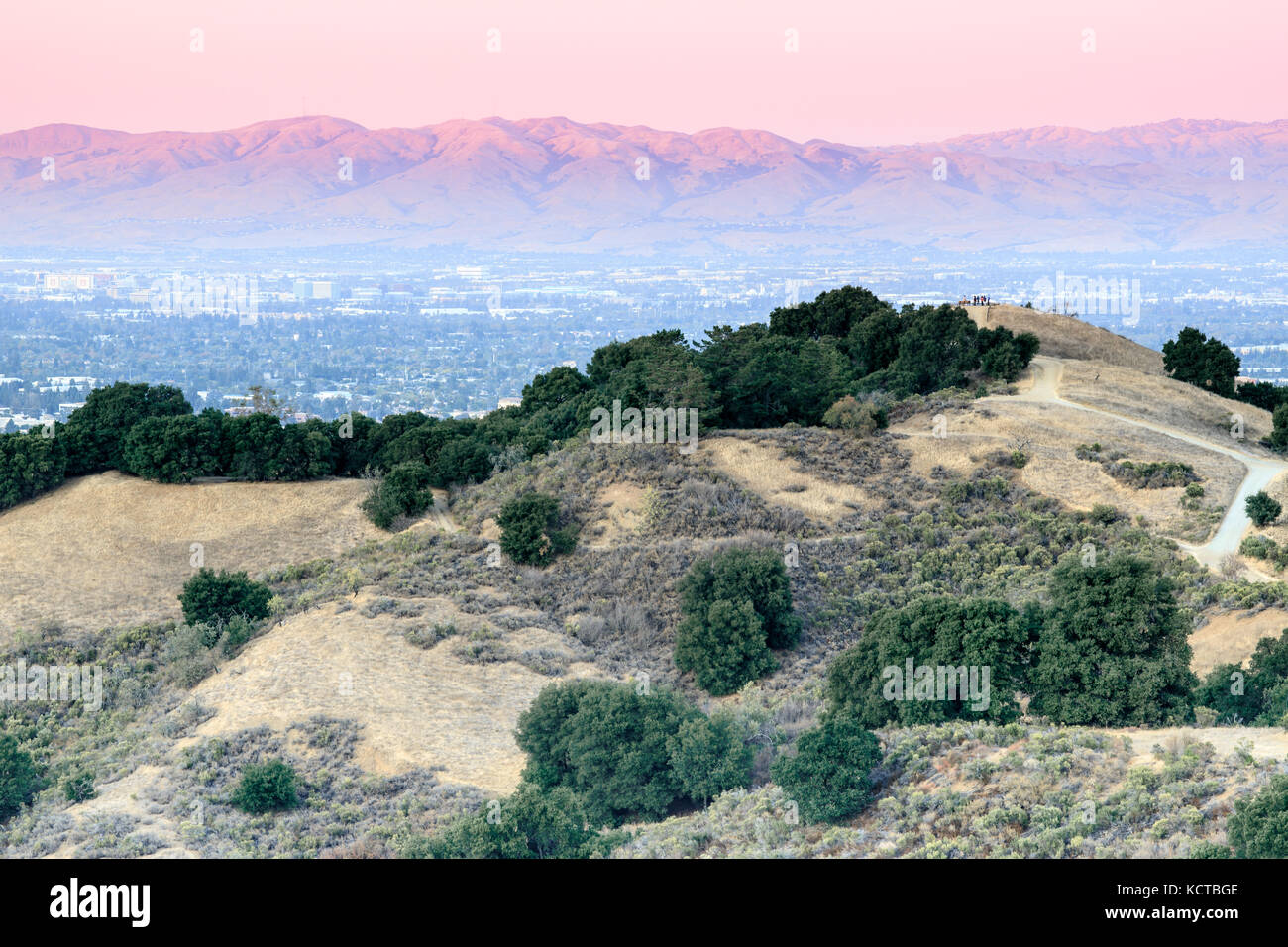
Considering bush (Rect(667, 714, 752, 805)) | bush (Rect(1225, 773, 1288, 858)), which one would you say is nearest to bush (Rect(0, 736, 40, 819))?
bush (Rect(667, 714, 752, 805))

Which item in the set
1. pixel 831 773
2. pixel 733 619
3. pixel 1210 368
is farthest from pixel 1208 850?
pixel 1210 368

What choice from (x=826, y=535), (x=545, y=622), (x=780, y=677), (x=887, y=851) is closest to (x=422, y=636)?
(x=545, y=622)

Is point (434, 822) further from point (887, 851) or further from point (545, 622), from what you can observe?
point (545, 622)

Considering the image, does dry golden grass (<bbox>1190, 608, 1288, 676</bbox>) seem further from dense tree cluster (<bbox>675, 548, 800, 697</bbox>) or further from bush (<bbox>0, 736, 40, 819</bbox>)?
bush (<bbox>0, 736, 40, 819</bbox>)

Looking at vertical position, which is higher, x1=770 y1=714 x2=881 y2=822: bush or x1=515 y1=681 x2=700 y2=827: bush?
x1=770 y1=714 x2=881 y2=822: bush

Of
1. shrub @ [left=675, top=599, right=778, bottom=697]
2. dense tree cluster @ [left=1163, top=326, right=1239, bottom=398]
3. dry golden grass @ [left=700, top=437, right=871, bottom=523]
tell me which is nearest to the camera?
shrub @ [left=675, top=599, right=778, bottom=697]

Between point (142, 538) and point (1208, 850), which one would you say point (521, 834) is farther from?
point (142, 538)
